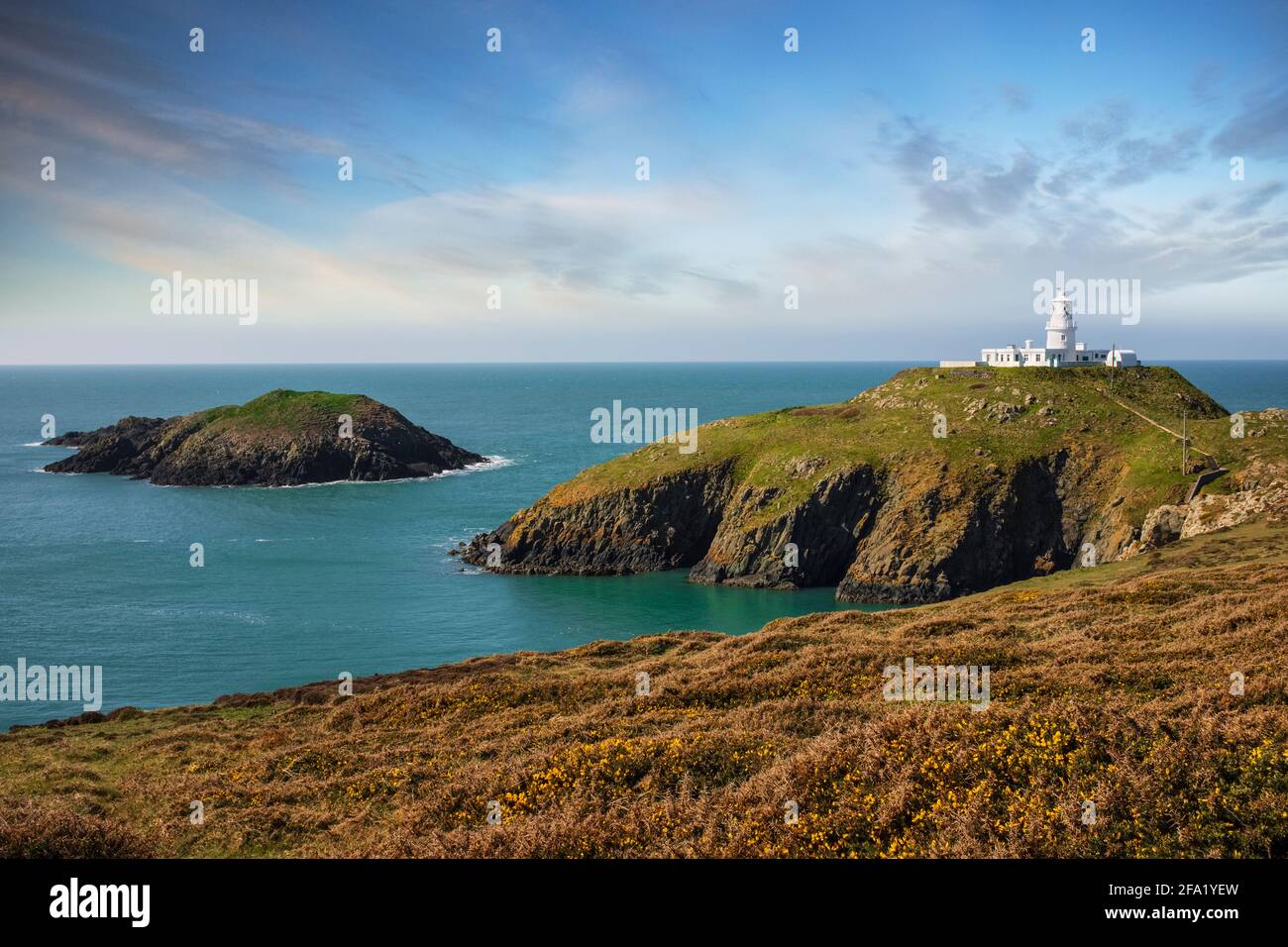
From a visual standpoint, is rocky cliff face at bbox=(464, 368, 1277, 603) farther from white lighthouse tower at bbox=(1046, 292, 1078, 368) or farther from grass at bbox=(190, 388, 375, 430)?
grass at bbox=(190, 388, 375, 430)

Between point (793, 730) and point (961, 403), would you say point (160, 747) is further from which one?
point (961, 403)

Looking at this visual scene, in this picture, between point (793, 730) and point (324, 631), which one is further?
point (324, 631)

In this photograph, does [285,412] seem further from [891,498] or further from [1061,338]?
[1061,338]

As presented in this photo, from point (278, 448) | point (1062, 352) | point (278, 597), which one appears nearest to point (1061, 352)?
point (1062, 352)

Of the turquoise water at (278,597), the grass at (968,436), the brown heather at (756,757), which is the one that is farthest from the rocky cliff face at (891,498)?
the brown heather at (756,757)
